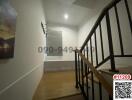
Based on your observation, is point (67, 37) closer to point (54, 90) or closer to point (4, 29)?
point (54, 90)

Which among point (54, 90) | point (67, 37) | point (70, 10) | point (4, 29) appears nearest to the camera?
point (4, 29)

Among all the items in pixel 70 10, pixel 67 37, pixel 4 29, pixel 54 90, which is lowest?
pixel 54 90

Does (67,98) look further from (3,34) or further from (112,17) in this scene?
(112,17)

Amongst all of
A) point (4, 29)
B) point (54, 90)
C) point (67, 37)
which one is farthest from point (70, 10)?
point (4, 29)

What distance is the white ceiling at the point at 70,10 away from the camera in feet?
12.6

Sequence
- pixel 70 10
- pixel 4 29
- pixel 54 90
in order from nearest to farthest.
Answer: pixel 4 29 < pixel 54 90 < pixel 70 10

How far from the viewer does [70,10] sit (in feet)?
14.5

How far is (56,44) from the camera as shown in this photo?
548cm

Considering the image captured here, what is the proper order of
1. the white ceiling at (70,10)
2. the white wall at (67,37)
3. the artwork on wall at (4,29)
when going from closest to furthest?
the artwork on wall at (4,29) → the white ceiling at (70,10) → the white wall at (67,37)

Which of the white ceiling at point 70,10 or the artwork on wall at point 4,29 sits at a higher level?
the white ceiling at point 70,10

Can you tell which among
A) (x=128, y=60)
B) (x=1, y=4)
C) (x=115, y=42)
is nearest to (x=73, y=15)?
(x=115, y=42)

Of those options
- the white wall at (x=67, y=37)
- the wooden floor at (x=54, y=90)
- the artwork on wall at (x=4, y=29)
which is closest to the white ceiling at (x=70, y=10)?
the white wall at (x=67, y=37)

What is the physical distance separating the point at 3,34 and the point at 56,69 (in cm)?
437

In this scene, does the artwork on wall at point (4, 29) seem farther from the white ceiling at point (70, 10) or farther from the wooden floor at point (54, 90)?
the white ceiling at point (70, 10)
